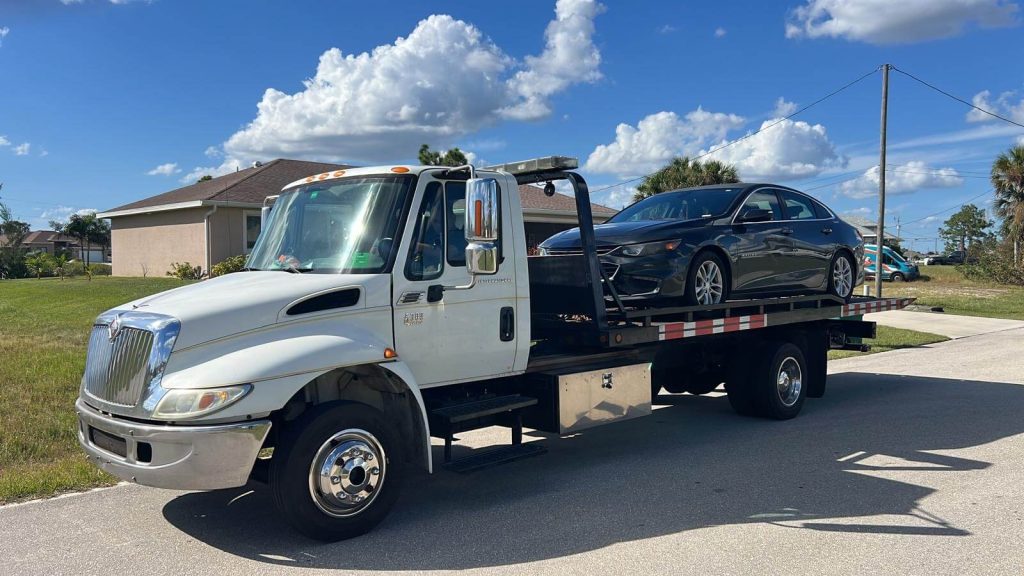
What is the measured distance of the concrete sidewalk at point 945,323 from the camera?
1898cm

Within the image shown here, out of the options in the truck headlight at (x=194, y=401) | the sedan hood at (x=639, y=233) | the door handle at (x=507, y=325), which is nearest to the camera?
the truck headlight at (x=194, y=401)

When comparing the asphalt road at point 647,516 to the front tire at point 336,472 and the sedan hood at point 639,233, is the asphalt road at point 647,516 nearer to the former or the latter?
the front tire at point 336,472

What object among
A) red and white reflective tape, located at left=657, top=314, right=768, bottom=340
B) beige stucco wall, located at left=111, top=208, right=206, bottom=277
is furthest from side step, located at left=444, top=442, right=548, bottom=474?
beige stucco wall, located at left=111, top=208, right=206, bottom=277

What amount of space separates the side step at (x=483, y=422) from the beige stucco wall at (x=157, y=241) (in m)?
22.9

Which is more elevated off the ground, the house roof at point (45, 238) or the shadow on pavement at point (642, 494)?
the house roof at point (45, 238)

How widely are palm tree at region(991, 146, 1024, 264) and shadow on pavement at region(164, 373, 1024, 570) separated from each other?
32850 millimetres

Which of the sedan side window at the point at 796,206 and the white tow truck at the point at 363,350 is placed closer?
the white tow truck at the point at 363,350

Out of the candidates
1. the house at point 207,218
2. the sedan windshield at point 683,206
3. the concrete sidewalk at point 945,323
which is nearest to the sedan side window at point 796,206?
the sedan windshield at point 683,206

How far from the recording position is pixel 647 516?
5.45m

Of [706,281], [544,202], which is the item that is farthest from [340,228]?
[544,202]

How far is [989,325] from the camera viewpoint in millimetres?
20422

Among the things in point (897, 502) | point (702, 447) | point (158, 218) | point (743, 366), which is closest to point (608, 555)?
point (897, 502)

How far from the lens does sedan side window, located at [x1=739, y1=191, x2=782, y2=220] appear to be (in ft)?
27.5

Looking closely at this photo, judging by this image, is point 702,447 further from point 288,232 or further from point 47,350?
point 47,350
